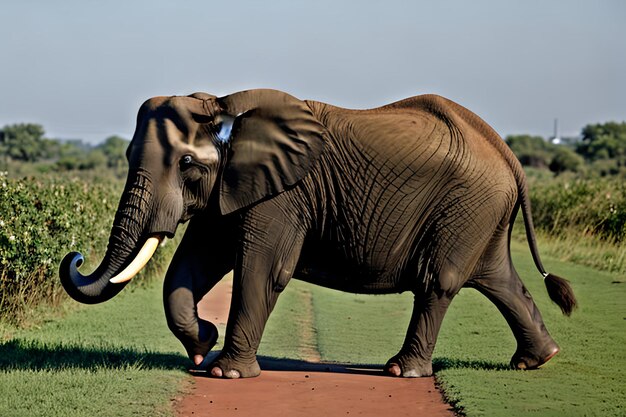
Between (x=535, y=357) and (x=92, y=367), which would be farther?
(x=535, y=357)

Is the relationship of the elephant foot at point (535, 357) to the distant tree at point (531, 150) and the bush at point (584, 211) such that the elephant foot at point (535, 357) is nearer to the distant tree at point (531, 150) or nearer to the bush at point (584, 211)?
the bush at point (584, 211)

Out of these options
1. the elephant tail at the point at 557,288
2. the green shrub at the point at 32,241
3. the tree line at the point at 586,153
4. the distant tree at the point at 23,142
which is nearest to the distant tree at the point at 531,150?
the tree line at the point at 586,153

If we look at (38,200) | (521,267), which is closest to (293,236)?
(38,200)

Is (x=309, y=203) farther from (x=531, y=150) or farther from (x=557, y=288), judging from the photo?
(x=531, y=150)

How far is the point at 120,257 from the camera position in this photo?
10859mm

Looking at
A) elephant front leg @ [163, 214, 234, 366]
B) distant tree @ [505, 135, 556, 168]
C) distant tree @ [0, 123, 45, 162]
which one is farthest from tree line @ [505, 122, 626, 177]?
elephant front leg @ [163, 214, 234, 366]

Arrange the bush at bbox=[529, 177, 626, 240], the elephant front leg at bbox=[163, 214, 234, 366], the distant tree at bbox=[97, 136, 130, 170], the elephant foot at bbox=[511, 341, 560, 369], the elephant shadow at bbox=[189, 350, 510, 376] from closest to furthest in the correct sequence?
the elephant front leg at bbox=[163, 214, 234, 366] → the elephant shadow at bbox=[189, 350, 510, 376] → the elephant foot at bbox=[511, 341, 560, 369] → the bush at bbox=[529, 177, 626, 240] → the distant tree at bbox=[97, 136, 130, 170]

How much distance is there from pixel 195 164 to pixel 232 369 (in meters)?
1.96

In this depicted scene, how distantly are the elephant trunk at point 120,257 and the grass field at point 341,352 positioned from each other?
0.77m

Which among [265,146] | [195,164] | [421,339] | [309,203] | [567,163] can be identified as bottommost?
[421,339]

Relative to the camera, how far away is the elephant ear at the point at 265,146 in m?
11.2

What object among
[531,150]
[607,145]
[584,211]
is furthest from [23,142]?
[584,211]

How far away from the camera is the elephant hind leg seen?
39.3 ft

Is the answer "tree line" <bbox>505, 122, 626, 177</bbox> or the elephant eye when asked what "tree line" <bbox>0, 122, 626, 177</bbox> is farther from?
the elephant eye
